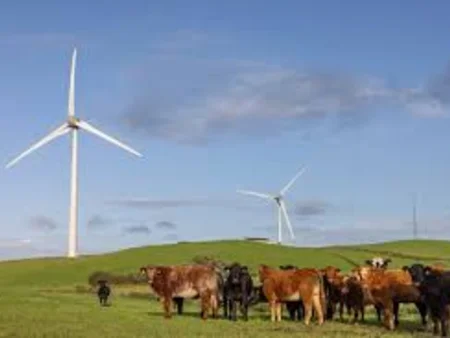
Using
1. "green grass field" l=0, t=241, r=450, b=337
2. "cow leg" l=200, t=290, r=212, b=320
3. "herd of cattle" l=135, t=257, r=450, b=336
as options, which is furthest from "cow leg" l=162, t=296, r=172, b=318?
"cow leg" l=200, t=290, r=212, b=320

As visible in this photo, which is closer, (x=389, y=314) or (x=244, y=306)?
(x=389, y=314)

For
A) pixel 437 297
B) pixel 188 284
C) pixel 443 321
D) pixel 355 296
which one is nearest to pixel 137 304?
pixel 188 284

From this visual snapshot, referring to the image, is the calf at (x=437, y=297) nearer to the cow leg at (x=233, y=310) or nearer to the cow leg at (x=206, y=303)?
the cow leg at (x=233, y=310)

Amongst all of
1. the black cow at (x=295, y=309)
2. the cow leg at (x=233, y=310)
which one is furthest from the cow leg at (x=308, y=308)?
the cow leg at (x=233, y=310)

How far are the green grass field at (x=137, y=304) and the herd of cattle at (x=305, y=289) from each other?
2.50 feet

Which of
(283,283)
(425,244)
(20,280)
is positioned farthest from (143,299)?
(425,244)

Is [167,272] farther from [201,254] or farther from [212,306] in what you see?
[201,254]

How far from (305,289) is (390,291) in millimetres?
2887

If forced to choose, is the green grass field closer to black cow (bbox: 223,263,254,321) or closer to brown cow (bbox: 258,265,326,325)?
brown cow (bbox: 258,265,326,325)

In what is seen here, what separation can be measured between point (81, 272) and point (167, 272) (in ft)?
158

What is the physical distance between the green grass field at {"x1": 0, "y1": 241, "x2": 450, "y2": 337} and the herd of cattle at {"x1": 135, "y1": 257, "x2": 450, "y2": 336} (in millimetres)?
763

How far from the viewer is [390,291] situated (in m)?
30.4

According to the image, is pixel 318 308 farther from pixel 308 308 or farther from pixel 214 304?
pixel 214 304

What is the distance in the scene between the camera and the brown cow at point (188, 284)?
3359 cm
